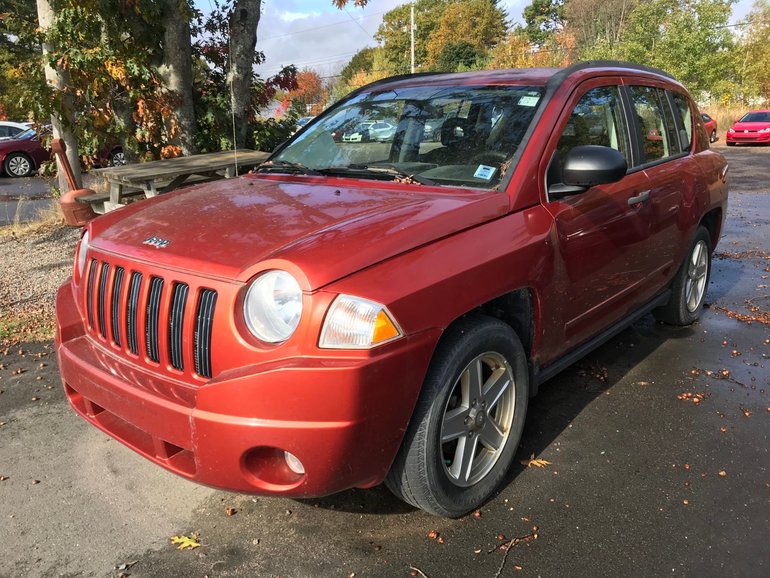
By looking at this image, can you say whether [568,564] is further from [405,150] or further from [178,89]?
[178,89]

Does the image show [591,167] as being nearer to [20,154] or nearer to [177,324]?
[177,324]

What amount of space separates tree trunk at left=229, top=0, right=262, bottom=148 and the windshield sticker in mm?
5876

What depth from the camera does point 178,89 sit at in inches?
323

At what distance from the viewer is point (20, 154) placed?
17500mm

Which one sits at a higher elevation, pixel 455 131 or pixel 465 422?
pixel 455 131

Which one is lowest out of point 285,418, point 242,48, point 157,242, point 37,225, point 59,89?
point 37,225

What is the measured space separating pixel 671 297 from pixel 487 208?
2655mm

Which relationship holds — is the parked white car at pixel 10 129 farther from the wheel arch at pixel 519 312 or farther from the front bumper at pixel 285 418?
the wheel arch at pixel 519 312

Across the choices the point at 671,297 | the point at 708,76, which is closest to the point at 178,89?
the point at 671,297

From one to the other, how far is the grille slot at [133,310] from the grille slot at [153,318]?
87 mm

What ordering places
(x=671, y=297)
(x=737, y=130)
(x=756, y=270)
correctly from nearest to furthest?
1. (x=671, y=297)
2. (x=756, y=270)
3. (x=737, y=130)

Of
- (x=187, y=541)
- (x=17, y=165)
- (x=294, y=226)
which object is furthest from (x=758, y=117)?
(x=187, y=541)

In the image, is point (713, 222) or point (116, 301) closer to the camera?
point (116, 301)

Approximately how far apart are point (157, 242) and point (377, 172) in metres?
1.19
